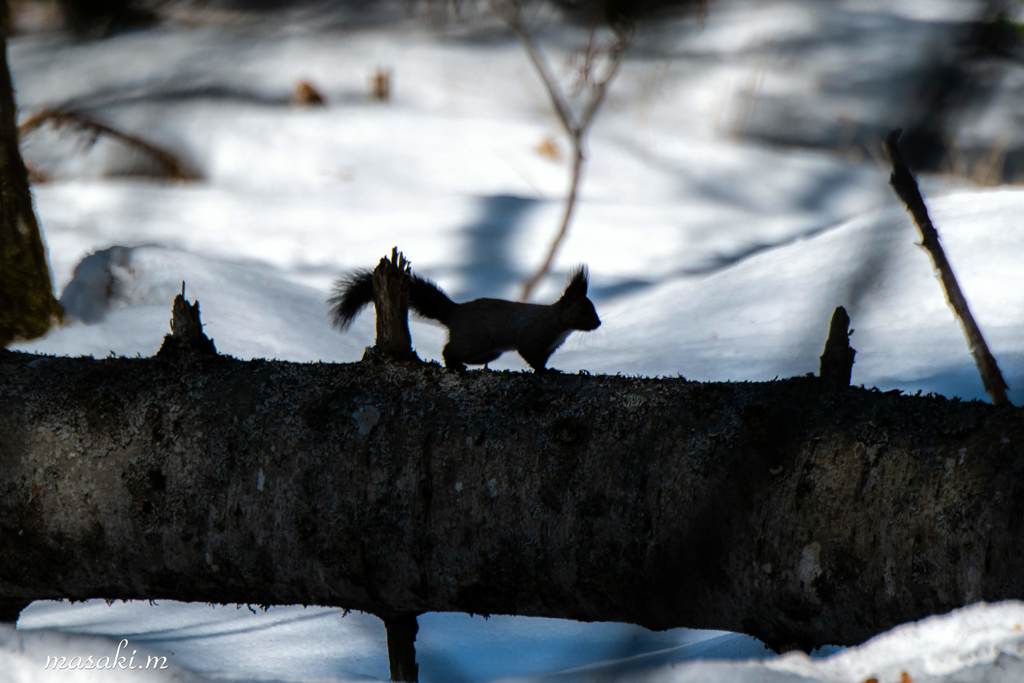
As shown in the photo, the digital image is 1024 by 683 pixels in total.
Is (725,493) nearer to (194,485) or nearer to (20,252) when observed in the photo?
(194,485)

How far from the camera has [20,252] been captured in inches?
142

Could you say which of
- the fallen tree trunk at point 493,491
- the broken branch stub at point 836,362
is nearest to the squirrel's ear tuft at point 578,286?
the fallen tree trunk at point 493,491

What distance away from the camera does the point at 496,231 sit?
627 centimetres

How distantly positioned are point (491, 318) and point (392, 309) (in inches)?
15.7

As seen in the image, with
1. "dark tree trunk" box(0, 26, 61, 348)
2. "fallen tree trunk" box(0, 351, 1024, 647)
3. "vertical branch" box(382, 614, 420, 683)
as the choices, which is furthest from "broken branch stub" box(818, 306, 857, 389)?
"dark tree trunk" box(0, 26, 61, 348)

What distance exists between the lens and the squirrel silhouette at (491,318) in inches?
88.5

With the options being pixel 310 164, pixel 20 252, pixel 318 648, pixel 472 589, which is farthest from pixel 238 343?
pixel 310 164

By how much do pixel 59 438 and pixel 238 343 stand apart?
5.52ft

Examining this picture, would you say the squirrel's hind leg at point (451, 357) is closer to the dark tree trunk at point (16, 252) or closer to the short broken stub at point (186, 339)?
the short broken stub at point (186, 339)

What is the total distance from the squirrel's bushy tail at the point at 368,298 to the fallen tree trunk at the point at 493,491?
Result: 42cm

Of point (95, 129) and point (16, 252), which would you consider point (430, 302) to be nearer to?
point (16, 252)

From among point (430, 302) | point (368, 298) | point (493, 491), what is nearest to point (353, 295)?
point (368, 298)

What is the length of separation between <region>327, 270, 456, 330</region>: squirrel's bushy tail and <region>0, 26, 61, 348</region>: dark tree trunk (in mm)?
1716

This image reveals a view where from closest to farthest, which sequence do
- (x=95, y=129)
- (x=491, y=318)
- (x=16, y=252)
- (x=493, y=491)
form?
(x=493, y=491) < (x=491, y=318) < (x=16, y=252) < (x=95, y=129)
